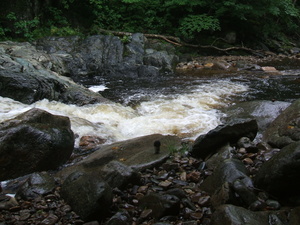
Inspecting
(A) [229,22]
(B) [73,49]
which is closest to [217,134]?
(B) [73,49]

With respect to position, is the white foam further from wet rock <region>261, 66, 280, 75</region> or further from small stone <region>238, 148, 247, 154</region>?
wet rock <region>261, 66, 280, 75</region>

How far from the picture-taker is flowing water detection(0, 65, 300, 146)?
20.0 ft

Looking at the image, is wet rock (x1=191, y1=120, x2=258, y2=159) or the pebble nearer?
the pebble

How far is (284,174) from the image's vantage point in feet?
8.69

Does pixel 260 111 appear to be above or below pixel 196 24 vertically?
below

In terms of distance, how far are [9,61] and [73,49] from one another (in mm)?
5278

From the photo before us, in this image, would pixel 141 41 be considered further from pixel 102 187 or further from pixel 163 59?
pixel 102 187

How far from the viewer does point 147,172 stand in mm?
3805

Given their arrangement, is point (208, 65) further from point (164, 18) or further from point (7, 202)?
point (7, 202)

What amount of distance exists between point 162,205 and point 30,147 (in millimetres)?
2261

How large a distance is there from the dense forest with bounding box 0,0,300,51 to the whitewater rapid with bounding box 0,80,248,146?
8.52 meters

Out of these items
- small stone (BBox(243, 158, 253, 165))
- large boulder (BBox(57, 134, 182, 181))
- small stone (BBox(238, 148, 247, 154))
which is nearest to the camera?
large boulder (BBox(57, 134, 182, 181))

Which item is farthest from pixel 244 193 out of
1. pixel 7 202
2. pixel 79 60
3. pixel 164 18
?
pixel 164 18

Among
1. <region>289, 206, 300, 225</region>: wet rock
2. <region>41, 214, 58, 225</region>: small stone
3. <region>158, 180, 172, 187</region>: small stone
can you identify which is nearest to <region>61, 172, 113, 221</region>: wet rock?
<region>41, 214, 58, 225</region>: small stone
